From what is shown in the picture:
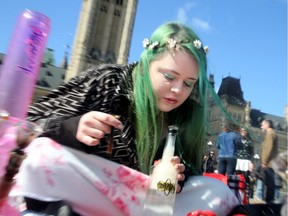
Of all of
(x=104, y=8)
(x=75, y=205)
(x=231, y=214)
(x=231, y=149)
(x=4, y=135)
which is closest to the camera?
(x=4, y=135)

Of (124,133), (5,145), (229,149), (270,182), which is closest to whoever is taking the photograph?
(5,145)

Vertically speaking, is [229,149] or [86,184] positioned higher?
[229,149]

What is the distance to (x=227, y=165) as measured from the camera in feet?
18.1

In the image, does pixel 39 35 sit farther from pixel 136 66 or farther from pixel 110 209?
pixel 110 209

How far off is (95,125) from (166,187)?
31cm

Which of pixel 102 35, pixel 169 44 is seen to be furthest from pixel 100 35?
pixel 169 44

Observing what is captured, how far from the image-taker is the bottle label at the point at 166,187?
1.07 m

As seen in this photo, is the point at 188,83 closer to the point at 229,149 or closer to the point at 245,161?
the point at 229,149

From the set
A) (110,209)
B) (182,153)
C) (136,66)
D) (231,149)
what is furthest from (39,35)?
(231,149)

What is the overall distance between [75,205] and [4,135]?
0.49 metres

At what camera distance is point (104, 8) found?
1571 inches

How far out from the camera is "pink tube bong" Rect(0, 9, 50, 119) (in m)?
1.03

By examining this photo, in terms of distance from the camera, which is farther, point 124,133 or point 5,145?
point 124,133

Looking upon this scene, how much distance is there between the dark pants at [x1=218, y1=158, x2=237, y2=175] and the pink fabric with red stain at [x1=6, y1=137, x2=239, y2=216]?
14.0 ft
